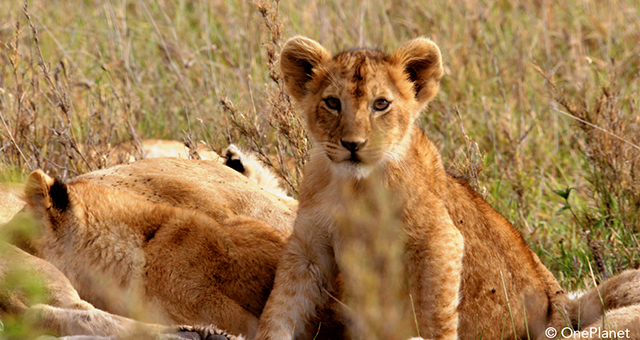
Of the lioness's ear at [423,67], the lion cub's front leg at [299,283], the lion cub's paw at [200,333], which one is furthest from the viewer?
the lioness's ear at [423,67]

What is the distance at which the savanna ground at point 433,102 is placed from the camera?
4.84 m

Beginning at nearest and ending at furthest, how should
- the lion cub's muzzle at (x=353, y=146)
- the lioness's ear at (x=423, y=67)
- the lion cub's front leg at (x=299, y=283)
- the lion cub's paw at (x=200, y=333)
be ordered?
the lion cub's paw at (x=200, y=333), the lion cub's muzzle at (x=353, y=146), the lion cub's front leg at (x=299, y=283), the lioness's ear at (x=423, y=67)

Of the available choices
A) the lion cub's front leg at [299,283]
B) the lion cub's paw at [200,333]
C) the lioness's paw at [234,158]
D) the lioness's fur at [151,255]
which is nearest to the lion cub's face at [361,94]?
the lion cub's front leg at [299,283]

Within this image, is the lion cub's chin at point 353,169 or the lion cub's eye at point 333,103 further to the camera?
the lion cub's eye at point 333,103

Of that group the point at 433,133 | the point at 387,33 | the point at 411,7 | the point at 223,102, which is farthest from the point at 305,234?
the point at 411,7

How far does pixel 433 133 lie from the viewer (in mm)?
6422

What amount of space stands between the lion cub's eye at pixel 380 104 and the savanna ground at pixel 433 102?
1.38 meters

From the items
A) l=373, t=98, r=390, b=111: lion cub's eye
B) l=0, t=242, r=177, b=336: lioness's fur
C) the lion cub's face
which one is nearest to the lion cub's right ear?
l=0, t=242, r=177, b=336: lioness's fur

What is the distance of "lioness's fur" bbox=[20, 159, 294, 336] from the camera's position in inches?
123

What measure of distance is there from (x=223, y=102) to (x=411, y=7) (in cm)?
385

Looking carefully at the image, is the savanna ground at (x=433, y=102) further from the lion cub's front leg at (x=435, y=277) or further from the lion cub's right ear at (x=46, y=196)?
the lion cub's front leg at (x=435, y=277)

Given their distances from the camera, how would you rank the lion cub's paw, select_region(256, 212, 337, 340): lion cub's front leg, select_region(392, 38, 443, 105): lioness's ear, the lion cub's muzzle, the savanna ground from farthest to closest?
the savanna ground → select_region(392, 38, 443, 105): lioness's ear → select_region(256, 212, 337, 340): lion cub's front leg → the lion cub's muzzle → the lion cub's paw

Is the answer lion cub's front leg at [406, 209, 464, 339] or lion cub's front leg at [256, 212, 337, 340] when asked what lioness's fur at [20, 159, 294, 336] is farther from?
lion cub's front leg at [406, 209, 464, 339]

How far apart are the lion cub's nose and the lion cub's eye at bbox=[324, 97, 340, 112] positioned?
219 mm
